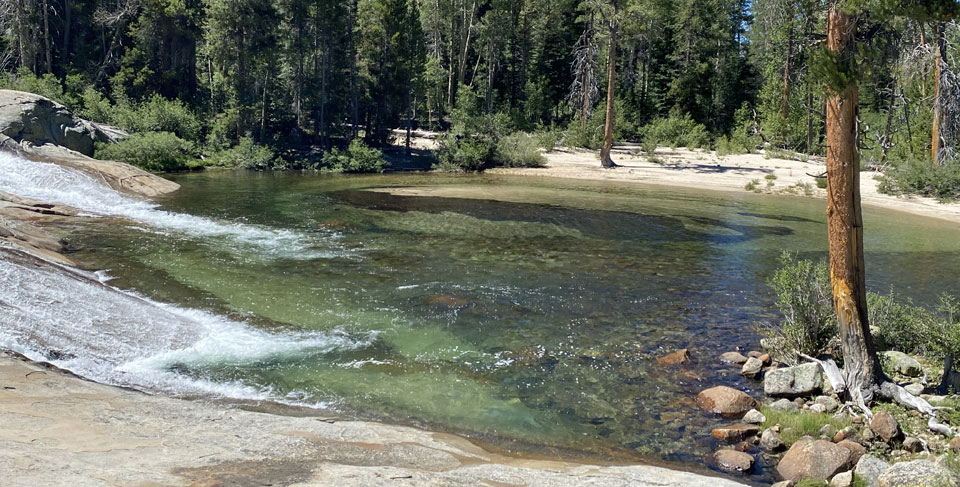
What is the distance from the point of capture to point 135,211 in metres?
20.6

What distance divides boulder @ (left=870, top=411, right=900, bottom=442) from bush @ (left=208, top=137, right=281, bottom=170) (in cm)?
3557

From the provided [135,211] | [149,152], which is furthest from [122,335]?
[149,152]

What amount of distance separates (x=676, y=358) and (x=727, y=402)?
1602mm

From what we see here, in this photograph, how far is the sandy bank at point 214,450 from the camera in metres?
4.75

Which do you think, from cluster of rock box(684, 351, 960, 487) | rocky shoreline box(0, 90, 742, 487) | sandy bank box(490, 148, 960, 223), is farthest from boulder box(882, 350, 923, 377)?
sandy bank box(490, 148, 960, 223)

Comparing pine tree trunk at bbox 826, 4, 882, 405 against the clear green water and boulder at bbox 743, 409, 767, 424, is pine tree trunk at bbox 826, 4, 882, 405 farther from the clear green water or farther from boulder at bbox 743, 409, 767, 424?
the clear green water

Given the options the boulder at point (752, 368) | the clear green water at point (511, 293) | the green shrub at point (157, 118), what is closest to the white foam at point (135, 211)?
the clear green water at point (511, 293)

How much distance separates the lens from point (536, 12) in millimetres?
53531

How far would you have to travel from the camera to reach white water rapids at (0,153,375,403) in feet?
26.7

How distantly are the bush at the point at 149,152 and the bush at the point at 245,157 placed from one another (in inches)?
96.3

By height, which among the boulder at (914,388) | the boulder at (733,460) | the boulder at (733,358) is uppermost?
the boulder at (914,388)

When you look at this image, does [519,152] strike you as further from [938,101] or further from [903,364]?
[903,364]

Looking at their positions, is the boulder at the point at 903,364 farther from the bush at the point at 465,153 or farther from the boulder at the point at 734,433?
the bush at the point at 465,153

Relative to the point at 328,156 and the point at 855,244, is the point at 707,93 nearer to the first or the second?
→ the point at 328,156
